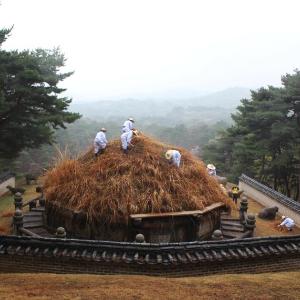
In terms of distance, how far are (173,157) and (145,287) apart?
18.5ft

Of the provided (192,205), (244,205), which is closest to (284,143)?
(244,205)

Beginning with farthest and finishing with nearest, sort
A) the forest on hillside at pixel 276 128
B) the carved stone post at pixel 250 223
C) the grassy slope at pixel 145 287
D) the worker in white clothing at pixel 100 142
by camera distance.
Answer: the forest on hillside at pixel 276 128, the worker in white clothing at pixel 100 142, the carved stone post at pixel 250 223, the grassy slope at pixel 145 287

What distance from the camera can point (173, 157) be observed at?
37.8ft

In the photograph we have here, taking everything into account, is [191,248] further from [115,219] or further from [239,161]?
[239,161]

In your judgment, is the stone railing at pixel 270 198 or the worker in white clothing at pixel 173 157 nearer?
the worker in white clothing at pixel 173 157

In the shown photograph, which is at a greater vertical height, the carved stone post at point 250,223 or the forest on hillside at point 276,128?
the forest on hillside at point 276,128

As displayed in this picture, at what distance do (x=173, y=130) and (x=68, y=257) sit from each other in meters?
66.0

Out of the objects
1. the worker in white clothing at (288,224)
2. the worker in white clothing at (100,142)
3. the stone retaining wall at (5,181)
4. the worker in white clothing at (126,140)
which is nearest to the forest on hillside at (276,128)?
the worker in white clothing at (288,224)

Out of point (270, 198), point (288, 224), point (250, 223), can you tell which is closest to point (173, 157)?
point (250, 223)

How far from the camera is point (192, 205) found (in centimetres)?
1051

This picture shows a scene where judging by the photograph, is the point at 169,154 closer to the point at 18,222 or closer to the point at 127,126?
the point at 127,126

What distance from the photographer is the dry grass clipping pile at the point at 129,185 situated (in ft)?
33.1

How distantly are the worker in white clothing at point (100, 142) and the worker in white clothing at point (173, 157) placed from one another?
1953mm

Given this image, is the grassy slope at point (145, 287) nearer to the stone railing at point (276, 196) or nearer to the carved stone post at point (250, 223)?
the carved stone post at point (250, 223)
